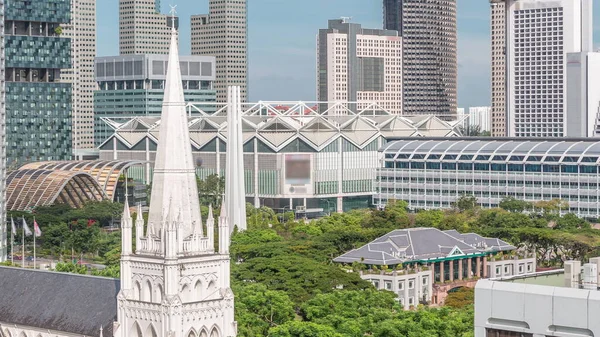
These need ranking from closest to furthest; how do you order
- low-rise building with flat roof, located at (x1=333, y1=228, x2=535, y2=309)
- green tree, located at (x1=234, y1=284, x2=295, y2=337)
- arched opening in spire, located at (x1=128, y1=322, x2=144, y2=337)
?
arched opening in spire, located at (x1=128, y1=322, x2=144, y2=337)
green tree, located at (x1=234, y1=284, x2=295, y2=337)
low-rise building with flat roof, located at (x1=333, y1=228, x2=535, y2=309)

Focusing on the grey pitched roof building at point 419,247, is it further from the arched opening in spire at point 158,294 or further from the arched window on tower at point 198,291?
the arched opening in spire at point 158,294

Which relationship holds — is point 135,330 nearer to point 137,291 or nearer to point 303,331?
point 137,291

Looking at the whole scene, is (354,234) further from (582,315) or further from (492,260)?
(582,315)

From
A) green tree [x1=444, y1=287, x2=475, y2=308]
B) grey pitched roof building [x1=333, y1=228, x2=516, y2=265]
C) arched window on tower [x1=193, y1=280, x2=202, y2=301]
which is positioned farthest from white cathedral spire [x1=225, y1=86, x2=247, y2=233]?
arched window on tower [x1=193, y1=280, x2=202, y2=301]

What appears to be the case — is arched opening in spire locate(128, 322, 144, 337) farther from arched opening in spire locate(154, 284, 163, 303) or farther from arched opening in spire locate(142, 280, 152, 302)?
arched opening in spire locate(154, 284, 163, 303)

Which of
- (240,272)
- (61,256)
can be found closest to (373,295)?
(240,272)

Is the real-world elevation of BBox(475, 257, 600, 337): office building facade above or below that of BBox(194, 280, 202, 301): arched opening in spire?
above

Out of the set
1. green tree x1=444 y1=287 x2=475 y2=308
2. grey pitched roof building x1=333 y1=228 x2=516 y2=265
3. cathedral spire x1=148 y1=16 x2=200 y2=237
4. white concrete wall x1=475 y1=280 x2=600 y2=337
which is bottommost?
green tree x1=444 y1=287 x2=475 y2=308

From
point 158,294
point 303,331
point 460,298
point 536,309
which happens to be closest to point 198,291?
point 158,294
